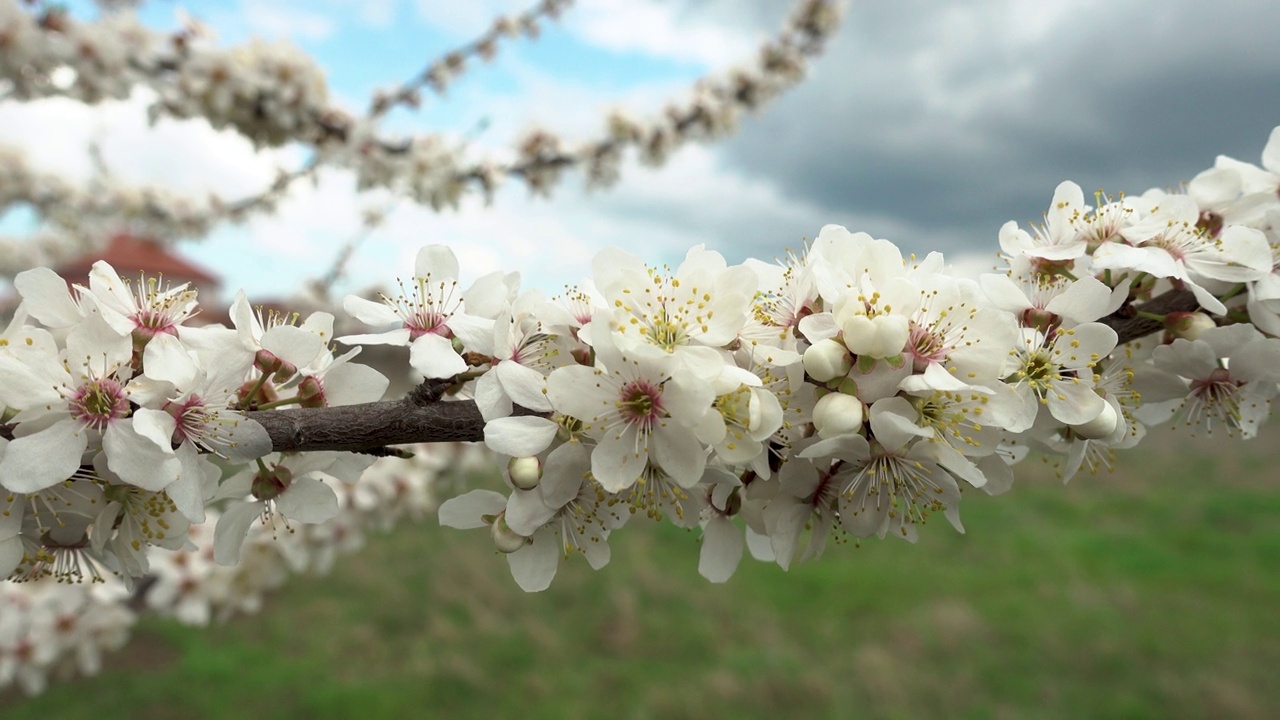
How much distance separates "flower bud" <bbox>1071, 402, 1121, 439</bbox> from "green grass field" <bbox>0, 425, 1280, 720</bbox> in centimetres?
345

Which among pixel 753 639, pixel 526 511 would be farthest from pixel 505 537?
pixel 753 639

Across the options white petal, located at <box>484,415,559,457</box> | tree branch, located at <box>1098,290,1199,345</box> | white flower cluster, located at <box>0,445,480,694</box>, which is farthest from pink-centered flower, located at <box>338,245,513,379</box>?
white flower cluster, located at <box>0,445,480,694</box>

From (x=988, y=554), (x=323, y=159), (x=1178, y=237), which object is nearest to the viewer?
(x=1178, y=237)

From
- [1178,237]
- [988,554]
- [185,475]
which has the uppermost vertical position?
[1178,237]

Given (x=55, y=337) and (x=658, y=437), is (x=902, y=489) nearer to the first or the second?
(x=658, y=437)

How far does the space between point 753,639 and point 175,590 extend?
3.26 meters

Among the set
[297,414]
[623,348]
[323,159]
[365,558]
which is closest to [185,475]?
[297,414]

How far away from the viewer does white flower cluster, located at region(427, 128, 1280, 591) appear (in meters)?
0.75

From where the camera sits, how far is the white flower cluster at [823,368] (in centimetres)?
75

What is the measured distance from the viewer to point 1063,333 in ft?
2.87

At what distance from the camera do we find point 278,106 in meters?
2.58

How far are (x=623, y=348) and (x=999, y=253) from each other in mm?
641

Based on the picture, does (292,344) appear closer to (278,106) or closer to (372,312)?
(372,312)

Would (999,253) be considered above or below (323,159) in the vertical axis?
above
